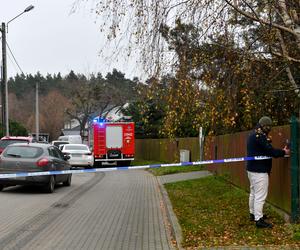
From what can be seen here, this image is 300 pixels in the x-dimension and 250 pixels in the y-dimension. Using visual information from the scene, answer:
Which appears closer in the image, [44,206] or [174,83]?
[174,83]

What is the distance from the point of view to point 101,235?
29.4ft

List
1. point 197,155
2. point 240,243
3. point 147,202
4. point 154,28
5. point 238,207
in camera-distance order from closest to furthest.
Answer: point 240,243, point 154,28, point 238,207, point 147,202, point 197,155

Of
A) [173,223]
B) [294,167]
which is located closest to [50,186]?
[173,223]

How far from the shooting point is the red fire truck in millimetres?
32469

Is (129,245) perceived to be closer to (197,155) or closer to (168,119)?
(168,119)

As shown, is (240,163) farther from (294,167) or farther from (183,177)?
(183,177)

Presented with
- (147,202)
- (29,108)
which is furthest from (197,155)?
(29,108)

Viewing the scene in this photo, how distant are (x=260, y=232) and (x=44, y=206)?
19.9 feet

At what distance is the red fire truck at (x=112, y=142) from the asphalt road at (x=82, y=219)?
50.2ft

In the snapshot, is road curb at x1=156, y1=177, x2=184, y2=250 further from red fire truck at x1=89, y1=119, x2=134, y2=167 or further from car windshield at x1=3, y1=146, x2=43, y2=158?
red fire truck at x1=89, y1=119, x2=134, y2=167

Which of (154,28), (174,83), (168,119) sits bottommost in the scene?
(168,119)

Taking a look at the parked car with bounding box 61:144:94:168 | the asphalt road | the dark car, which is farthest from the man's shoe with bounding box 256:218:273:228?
the parked car with bounding box 61:144:94:168

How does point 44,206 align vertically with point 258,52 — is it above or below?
below

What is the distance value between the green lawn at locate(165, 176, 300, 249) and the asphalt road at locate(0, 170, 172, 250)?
46 centimetres
